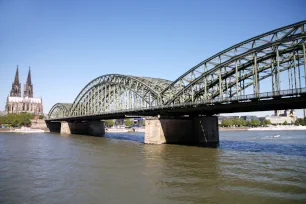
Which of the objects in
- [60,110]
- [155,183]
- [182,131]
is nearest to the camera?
[155,183]

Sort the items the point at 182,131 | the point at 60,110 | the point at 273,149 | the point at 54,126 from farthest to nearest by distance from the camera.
Result: the point at 60,110 → the point at 54,126 → the point at 182,131 → the point at 273,149

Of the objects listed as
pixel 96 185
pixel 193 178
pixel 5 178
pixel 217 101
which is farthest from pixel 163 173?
Result: pixel 217 101

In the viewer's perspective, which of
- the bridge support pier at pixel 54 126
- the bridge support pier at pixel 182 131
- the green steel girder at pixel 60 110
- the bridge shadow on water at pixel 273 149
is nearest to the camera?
the bridge shadow on water at pixel 273 149

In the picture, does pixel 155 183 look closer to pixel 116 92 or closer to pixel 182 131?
pixel 182 131

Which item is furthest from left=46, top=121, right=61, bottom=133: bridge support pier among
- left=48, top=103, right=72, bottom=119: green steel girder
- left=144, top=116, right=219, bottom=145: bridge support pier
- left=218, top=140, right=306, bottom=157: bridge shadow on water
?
left=218, top=140, right=306, bottom=157: bridge shadow on water

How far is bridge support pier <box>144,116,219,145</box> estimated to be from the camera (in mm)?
55656

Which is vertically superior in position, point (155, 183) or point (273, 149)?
point (155, 183)

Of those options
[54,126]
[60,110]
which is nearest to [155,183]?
[54,126]

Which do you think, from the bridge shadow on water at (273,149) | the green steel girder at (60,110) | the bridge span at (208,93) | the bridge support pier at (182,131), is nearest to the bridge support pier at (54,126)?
the green steel girder at (60,110)

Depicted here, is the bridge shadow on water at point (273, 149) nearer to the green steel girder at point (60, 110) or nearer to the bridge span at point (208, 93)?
the bridge span at point (208, 93)

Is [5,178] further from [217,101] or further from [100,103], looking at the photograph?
[100,103]

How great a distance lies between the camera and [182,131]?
58.9 meters

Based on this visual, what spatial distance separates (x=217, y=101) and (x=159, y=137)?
741 inches

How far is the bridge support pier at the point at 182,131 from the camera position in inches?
2191
